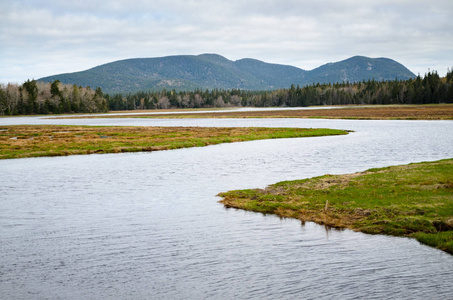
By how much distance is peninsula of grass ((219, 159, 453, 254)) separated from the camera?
16.9 metres

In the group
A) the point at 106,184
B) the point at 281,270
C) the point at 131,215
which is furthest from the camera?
the point at 106,184

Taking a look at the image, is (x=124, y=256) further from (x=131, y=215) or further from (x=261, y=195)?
(x=261, y=195)

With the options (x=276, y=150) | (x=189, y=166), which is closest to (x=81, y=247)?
(x=189, y=166)

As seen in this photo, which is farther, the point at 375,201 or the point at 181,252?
the point at 375,201

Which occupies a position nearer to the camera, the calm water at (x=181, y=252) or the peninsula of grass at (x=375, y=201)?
the calm water at (x=181, y=252)

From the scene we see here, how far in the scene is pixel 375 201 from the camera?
2038 centimetres

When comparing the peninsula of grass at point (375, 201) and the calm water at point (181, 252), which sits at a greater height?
the peninsula of grass at point (375, 201)

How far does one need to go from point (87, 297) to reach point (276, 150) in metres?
39.1

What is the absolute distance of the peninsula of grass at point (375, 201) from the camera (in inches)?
664

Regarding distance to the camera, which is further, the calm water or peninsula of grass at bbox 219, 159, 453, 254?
peninsula of grass at bbox 219, 159, 453, 254

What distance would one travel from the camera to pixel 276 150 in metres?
49.2

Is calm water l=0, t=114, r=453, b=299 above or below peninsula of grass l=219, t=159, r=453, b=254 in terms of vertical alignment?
below

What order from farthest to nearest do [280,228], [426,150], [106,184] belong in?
[426,150] → [106,184] → [280,228]

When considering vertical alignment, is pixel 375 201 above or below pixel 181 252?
above
